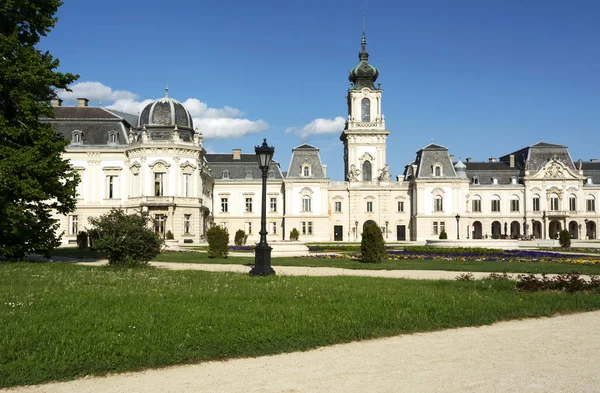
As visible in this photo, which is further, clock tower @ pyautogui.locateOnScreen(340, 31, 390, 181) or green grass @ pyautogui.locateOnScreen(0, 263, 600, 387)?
clock tower @ pyautogui.locateOnScreen(340, 31, 390, 181)

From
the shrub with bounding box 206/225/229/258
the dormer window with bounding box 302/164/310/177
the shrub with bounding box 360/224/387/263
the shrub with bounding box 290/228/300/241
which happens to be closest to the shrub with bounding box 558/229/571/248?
the shrub with bounding box 360/224/387/263

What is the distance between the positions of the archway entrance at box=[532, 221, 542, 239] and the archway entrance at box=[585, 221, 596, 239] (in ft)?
19.4

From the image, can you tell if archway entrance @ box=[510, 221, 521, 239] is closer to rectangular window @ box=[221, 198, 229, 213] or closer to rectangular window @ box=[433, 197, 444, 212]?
rectangular window @ box=[433, 197, 444, 212]

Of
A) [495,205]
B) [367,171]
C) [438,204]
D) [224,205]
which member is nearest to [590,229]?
[495,205]

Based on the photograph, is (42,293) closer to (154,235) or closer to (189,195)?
(154,235)

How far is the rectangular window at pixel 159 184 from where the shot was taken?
163ft

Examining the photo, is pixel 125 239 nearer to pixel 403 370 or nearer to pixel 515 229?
pixel 403 370

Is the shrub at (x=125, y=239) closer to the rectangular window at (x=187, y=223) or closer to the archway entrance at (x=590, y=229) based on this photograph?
the rectangular window at (x=187, y=223)

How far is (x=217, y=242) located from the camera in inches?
1082

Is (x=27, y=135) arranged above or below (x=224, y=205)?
above

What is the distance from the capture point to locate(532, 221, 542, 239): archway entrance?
70.0 metres

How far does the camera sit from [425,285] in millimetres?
14258

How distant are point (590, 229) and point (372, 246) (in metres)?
58.2

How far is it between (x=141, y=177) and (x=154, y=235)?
104 feet
